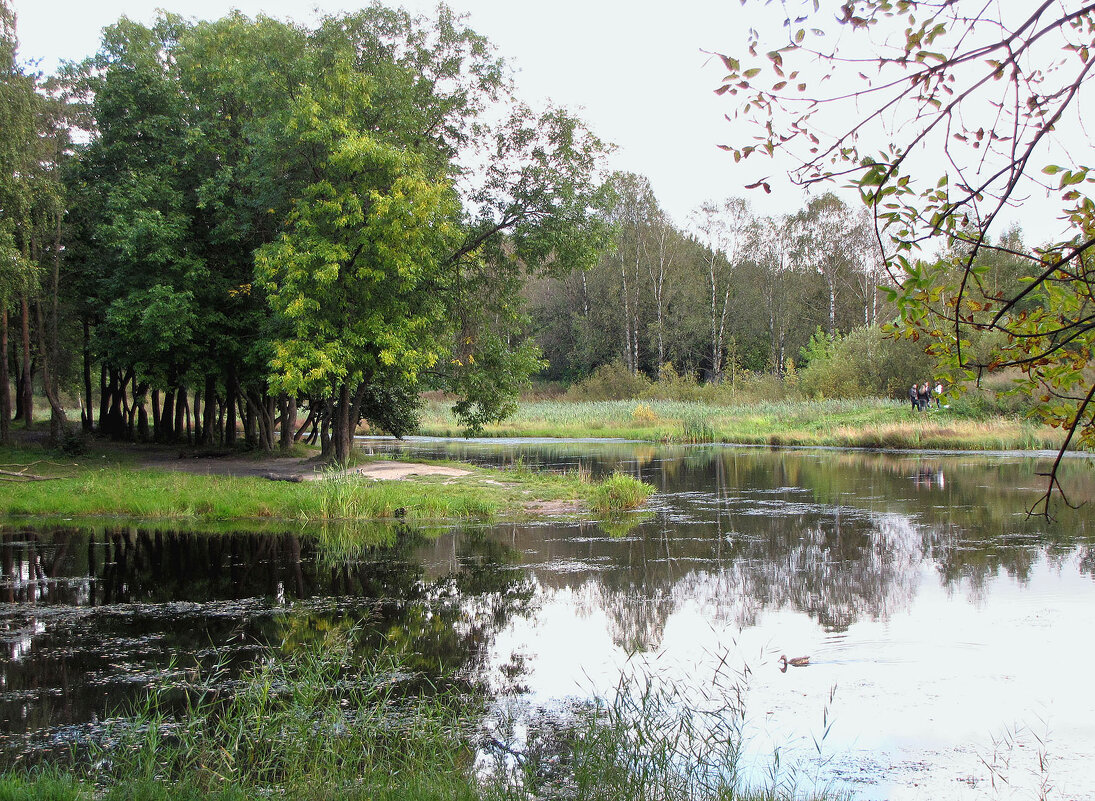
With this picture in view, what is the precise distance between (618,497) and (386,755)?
12.2 metres

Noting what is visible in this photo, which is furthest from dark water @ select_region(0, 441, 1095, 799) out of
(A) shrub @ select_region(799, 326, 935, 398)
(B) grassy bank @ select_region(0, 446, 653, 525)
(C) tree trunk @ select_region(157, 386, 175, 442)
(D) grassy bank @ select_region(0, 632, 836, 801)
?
(A) shrub @ select_region(799, 326, 935, 398)

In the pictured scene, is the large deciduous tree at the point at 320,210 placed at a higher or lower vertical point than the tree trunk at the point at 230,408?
higher

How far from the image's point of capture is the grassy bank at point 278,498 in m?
16.6

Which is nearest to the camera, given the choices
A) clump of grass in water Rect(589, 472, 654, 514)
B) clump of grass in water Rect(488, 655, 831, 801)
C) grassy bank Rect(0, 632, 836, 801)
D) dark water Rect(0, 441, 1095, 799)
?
grassy bank Rect(0, 632, 836, 801)

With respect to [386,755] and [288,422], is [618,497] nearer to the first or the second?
[386,755]

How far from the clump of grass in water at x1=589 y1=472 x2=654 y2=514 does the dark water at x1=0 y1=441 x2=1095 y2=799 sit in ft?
1.50

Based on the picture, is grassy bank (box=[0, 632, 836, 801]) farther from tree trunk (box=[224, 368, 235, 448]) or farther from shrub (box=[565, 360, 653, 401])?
shrub (box=[565, 360, 653, 401])

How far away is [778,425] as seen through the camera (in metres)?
39.4

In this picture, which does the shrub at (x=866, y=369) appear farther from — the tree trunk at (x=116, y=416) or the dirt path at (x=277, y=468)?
the tree trunk at (x=116, y=416)

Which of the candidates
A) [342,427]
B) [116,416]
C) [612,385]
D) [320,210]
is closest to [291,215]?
[320,210]

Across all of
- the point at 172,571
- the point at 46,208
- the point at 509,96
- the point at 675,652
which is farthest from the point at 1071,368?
the point at 46,208

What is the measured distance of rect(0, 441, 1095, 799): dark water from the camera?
6.23 meters

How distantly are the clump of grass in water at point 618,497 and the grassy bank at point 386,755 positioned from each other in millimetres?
10697

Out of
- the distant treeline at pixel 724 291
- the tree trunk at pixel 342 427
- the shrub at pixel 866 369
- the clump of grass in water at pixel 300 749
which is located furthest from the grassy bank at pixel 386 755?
the distant treeline at pixel 724 291
